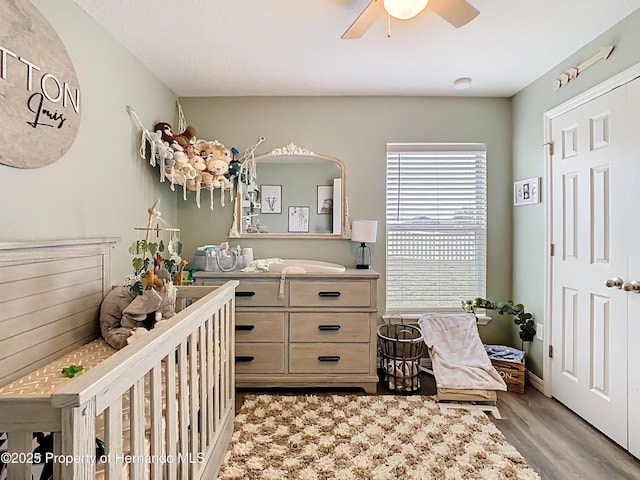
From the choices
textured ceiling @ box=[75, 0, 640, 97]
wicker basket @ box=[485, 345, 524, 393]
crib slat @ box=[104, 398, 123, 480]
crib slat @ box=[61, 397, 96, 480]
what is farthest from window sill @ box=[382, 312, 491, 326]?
crib slat @ box=[61, 397, 96, 480]

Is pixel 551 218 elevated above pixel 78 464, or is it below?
above

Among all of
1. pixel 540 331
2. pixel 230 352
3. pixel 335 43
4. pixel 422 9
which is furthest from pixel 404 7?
pixel 540 331

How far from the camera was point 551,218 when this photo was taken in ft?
8.38

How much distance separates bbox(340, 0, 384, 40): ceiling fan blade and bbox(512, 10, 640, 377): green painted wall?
1463 mm

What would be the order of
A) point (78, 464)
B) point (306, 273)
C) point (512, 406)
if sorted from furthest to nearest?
1. point (306, 273)
2. point (512, 406)
3. point (78, 464)

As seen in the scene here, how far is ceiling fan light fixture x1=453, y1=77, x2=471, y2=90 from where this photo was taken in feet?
8.79

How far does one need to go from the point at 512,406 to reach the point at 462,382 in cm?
36

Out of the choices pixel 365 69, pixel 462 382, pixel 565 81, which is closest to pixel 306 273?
pixel 462 382

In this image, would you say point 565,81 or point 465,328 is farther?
point 465,328

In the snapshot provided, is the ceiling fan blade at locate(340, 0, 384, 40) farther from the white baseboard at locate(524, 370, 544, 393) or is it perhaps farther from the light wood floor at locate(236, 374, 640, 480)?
the white baseboard at locate(524, 370, 544, 393)

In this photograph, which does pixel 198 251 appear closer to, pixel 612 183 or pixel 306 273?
pixel 306 273

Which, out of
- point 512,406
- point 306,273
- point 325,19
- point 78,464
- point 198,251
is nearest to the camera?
point 78,464

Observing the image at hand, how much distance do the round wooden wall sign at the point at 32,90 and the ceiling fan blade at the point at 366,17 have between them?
134 centimetres

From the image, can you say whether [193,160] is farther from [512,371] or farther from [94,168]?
[512,371]
